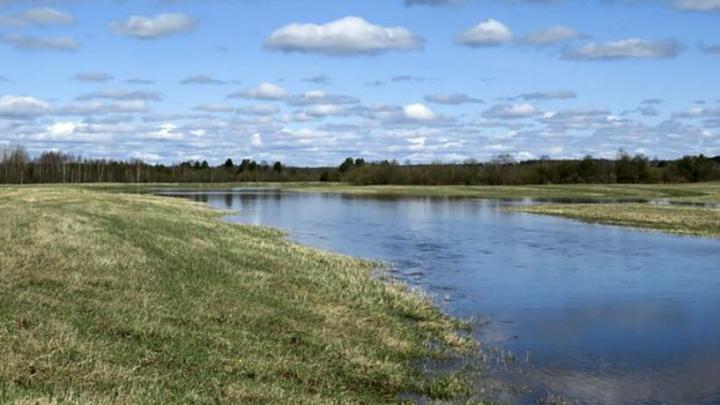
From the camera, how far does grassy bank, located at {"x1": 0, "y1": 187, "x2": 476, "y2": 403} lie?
9562mm

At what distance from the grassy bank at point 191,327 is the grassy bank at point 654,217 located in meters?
33.2

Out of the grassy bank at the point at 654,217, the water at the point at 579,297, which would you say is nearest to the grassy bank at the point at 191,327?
the water at the point at 579,297

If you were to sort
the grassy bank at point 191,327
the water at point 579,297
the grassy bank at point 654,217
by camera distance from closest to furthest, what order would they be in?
the grassy bank at point 191,327, the water at point 579,297, the grassy bank at point 654,217

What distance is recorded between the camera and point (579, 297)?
886 inches

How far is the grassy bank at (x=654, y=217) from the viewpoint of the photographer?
4859cm

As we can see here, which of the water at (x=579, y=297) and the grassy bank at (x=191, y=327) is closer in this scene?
the grassy bank at (x=191, y=327)

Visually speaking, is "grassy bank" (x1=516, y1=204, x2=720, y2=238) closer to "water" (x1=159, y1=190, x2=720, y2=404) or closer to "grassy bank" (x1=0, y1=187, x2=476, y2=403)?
"water" (x1=159, y1=190, x2=720, y2=404)

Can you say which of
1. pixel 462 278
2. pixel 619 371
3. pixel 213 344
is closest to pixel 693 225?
pixel 462 278

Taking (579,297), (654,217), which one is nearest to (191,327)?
(579,297)

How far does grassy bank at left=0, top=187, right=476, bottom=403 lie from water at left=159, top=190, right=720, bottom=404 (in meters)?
2.00

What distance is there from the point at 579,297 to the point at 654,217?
38698 mm

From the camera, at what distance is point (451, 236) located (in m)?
43.6

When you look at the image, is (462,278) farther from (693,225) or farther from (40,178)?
(40,178)

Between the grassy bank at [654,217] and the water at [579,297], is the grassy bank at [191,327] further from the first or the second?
the grassy bank at [654,217]
